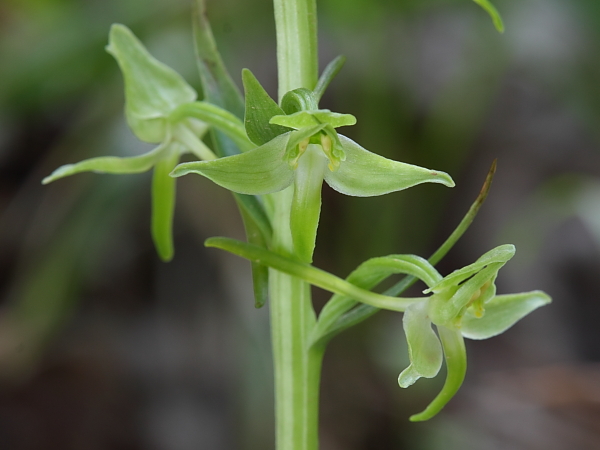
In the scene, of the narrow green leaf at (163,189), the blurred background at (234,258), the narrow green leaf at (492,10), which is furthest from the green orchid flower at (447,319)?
the blurred background at (234,258)

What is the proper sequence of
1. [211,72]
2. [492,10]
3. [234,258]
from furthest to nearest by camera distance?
[234,258] → [211,72] → [492,10]

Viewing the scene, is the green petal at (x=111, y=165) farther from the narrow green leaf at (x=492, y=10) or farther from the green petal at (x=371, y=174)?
the narrow green leaf at (x=492, y=10)

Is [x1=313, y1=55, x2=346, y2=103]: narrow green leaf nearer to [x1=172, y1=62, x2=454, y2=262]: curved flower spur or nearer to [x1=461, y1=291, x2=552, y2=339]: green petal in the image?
[x1=172, y1=62, x2=454, y2=262]: curved flower spur

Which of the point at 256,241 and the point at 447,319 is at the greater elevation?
the point at 256,241

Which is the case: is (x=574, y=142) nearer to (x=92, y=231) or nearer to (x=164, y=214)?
(x=92, y=231)

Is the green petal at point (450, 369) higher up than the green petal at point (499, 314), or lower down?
lower down

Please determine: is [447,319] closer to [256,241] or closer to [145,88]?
[256,241]

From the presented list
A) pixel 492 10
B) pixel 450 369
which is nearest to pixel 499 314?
pixel 450 369
